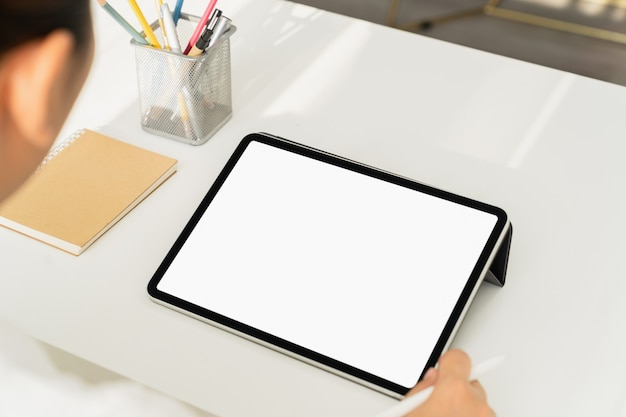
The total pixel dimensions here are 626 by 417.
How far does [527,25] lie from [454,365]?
7.81 feet

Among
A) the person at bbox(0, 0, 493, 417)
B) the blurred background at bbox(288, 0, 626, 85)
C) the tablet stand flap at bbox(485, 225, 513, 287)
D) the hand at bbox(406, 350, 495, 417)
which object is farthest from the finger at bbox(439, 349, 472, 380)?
the blurred background at bbox(288, 0, 626, 85)

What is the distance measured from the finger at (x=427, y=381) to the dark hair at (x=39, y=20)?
405 millimetres

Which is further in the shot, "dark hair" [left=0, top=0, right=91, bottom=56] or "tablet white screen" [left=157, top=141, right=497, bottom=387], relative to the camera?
"tablet white screen" [left=157, top=141, right=497, bottom=387]

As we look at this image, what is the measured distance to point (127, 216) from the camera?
0.89 m

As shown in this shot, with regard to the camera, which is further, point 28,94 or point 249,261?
point 249,261

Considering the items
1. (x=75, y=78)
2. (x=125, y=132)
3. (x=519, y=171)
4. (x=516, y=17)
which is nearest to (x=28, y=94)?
(x=75, y=78)

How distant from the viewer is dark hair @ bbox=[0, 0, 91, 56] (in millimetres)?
363

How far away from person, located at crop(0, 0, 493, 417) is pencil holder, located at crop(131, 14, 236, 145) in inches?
18.9

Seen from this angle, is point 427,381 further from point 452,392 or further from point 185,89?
point 185,89

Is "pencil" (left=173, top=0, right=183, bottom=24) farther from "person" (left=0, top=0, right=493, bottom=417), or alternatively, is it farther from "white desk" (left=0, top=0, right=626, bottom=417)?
"person" (left=0, top=0, right=493, bottom=417)

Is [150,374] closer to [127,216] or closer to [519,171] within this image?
[127,216]

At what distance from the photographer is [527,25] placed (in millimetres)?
2793

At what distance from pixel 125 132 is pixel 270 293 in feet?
1.20

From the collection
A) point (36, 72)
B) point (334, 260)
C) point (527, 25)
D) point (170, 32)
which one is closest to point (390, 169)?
point (334, 260)
